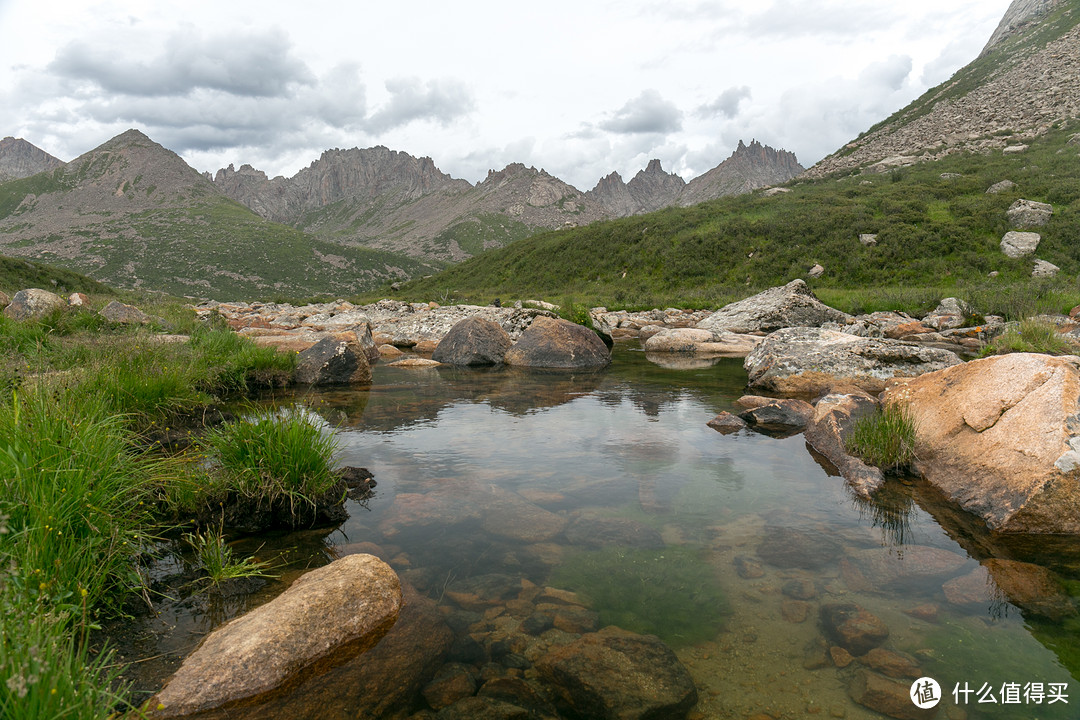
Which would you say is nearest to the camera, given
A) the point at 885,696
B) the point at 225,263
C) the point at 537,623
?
the point at 885,696

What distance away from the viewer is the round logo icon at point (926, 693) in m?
3.31

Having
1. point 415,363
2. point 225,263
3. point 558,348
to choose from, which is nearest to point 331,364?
point 415,363

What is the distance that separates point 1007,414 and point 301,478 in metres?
8.57

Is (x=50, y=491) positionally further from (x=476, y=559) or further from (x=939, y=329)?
(x=939, y=329)

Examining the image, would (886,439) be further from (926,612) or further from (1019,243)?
(1019,243)

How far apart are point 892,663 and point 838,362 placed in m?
10.9

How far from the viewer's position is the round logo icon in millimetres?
3307

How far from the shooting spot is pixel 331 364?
46.6 ft

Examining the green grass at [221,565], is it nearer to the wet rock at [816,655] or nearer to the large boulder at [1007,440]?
the wet rock at [816,655]

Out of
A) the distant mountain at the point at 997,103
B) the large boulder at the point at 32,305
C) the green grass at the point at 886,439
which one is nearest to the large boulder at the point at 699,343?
the green grass at the point at 886,439

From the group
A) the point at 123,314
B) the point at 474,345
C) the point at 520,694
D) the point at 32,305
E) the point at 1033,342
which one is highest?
the point at 32,305

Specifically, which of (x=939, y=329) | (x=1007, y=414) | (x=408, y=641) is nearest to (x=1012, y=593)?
(x=1007, y=414)

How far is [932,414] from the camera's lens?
7.95m

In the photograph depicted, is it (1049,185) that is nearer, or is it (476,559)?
(476,559)
